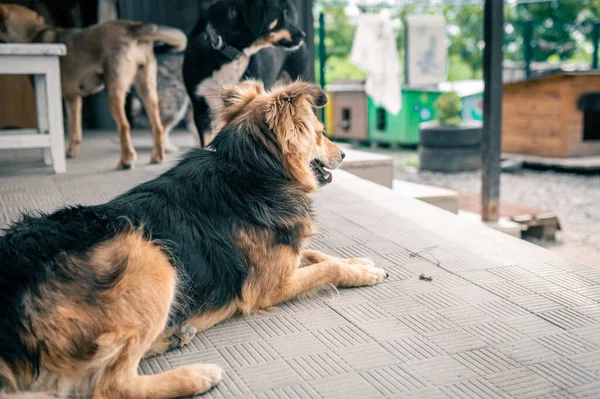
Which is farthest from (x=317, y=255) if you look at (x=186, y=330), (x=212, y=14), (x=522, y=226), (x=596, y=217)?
(x=596, y=217)

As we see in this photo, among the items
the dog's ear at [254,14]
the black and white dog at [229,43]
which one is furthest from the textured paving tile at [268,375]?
the dog's ear at [254,14]

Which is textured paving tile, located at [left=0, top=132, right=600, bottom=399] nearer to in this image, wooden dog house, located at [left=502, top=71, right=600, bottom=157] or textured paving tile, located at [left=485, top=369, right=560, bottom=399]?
textured paving tile, located at [left=485, top=369, right=560, bottom=399]

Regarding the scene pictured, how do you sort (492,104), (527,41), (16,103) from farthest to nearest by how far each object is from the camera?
(527,41) < (16,103) < (492,104)

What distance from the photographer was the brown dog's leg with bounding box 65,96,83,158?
222 inches

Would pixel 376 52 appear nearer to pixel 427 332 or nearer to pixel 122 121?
pixel 122 121

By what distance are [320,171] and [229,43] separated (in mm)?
2594

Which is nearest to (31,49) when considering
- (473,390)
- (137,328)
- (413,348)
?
(137,328)

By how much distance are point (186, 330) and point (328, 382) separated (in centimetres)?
53

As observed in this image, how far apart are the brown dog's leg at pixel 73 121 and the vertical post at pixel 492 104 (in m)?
3.64

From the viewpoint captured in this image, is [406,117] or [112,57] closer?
[112,57]

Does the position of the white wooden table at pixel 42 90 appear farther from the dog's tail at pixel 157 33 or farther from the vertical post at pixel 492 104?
the vertical post at pixel 492 104

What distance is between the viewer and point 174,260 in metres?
1.92

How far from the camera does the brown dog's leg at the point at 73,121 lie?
18.5ft

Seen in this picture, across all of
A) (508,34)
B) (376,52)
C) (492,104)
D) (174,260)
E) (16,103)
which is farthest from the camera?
(508,34)
